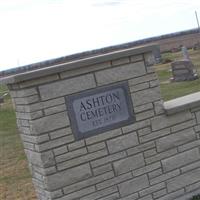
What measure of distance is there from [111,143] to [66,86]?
847 mm

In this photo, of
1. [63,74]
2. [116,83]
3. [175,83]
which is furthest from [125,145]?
[175,83]

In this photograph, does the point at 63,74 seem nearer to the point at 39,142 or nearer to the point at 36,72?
the point at 36,72

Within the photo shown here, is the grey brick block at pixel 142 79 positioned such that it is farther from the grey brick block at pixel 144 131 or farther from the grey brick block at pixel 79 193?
the grey brick block at pixel 79 193

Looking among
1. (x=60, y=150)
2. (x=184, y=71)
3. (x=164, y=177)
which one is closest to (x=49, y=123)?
(x=60, y=150)

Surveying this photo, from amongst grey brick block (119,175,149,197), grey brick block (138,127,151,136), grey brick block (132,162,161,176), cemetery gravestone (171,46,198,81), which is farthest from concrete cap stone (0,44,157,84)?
cemetery gravestone (171,46,198,81)

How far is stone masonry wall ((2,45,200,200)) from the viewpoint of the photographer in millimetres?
5184

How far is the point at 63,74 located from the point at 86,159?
3.20ft

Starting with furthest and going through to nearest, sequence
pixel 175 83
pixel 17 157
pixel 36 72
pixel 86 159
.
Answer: pixel 175 83
pixel 17 157
pixel 86 159
pixel 36 72

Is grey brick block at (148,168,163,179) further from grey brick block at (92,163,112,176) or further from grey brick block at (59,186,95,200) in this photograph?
grey brick block at (59,186,95,200)

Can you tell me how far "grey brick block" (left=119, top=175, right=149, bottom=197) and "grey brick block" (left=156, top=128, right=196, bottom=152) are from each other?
0.41 m

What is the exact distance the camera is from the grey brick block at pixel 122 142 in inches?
216

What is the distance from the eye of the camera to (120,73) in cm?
552

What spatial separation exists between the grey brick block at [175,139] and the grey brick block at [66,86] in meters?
1.11

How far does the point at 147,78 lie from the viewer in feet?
18.6
